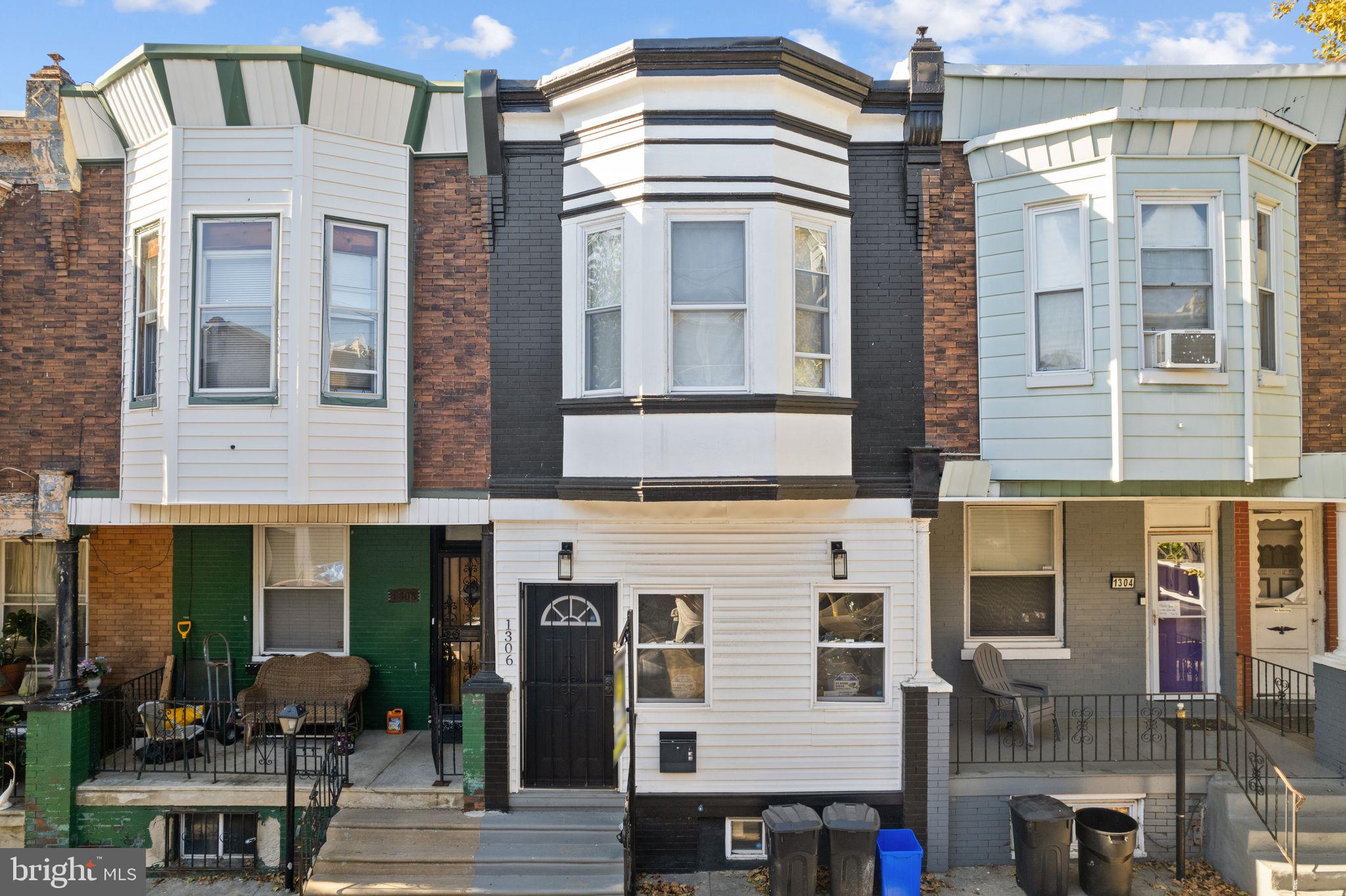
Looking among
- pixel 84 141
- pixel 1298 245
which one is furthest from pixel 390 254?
pixel 1298 245

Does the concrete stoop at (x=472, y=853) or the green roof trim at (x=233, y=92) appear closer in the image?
the concrete stoop at (x=472, y=853)

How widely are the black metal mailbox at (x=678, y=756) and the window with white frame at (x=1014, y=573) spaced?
3.92 metres

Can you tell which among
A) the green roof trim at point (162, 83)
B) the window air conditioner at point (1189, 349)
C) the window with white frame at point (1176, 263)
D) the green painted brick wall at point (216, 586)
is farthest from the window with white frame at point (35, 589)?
the window with white frame at point (1176, 263)

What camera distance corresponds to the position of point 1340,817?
7797 mm

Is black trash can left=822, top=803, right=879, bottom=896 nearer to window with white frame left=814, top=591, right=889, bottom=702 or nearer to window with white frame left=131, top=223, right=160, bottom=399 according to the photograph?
window with white frame left=814, top=591, right=889, bottom=702

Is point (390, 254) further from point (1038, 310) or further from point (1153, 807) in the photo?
point (1153, 807)

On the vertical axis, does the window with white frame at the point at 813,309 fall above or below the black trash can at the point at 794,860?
above

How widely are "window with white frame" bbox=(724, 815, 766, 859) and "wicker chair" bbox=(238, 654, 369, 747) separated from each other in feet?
14.6

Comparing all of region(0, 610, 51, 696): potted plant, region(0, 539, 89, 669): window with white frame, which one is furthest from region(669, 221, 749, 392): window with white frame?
region(0, 610, 51, 696): potted plant

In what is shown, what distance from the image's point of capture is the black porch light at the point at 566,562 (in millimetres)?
8055

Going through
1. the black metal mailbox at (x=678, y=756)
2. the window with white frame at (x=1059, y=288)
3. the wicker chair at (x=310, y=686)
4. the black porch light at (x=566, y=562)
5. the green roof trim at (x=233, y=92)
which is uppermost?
the green roof trim at (x=233, y=92)

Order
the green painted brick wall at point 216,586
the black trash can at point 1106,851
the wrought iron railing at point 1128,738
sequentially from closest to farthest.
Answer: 1. the black trash can at point 1106,851
2. the wrought iron railing at point 1128,738
3. the green painted brick wall at point 216,586

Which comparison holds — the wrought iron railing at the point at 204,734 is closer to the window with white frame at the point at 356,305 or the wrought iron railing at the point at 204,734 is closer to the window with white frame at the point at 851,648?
the window with white frame at the point at 356,305

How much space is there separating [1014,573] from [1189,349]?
339 centimetres
